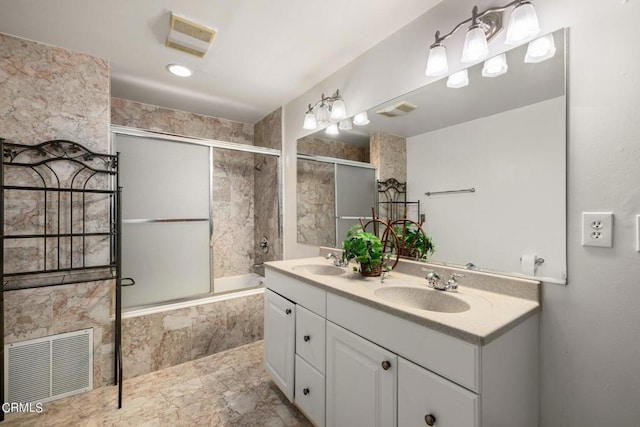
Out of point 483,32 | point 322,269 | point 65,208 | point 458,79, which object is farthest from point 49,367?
point 483,32

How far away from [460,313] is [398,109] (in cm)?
120

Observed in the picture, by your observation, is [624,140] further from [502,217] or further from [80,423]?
[80,423]

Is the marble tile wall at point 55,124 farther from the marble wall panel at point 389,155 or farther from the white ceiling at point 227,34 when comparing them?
the marble wall panel at point 389,155

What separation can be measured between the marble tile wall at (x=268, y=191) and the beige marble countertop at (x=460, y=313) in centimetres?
138

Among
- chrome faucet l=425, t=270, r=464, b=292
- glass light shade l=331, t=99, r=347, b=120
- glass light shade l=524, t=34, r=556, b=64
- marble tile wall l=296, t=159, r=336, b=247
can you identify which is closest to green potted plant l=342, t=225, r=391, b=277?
chrome faucet l=425, t=270, r=464, b=292

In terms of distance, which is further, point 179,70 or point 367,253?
point 179,70

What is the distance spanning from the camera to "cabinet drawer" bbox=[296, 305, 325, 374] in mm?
1396

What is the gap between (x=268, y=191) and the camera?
309cm

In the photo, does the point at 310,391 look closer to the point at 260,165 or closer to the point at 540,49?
the point at 540,49

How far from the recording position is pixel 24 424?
1.56 m

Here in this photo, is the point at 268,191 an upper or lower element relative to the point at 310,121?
lower

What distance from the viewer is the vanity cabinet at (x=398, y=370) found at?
0.84 metres

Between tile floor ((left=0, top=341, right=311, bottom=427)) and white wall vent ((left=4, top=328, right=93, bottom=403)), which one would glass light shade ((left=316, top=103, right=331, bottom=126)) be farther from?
white wall vent ((left=4, top=328, right=93, bottom=403))

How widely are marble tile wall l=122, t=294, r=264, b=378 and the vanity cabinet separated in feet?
3.38
